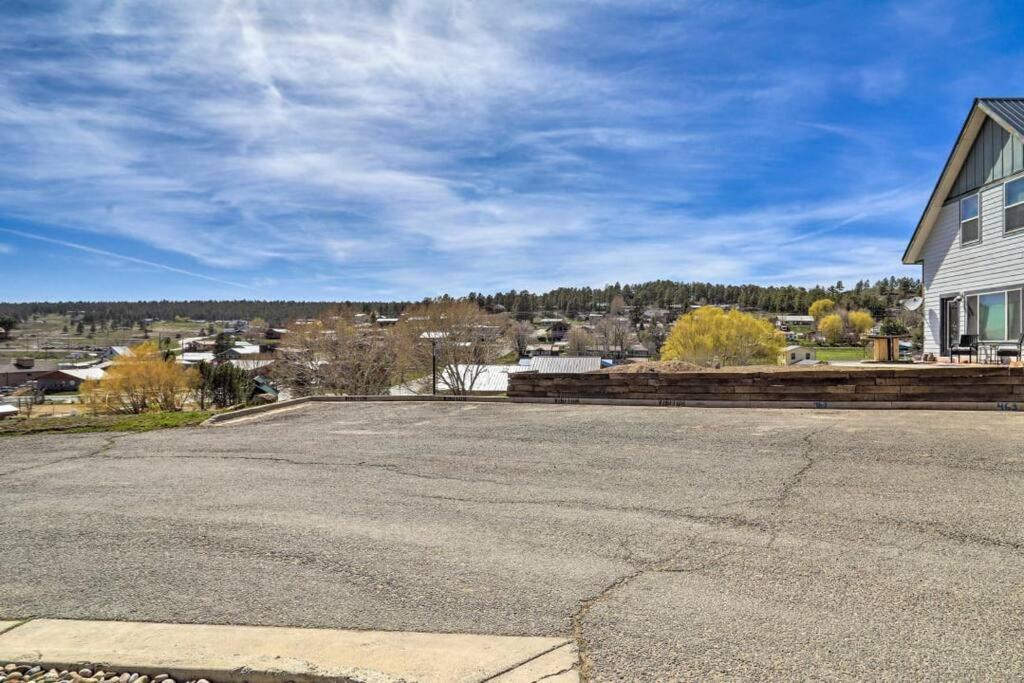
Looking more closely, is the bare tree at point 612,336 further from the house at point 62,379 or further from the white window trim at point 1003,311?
the house at point 62,379

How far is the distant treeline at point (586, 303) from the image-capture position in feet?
370

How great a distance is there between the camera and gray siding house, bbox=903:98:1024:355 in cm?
1247

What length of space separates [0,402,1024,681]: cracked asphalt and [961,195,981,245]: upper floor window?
28.7 feet

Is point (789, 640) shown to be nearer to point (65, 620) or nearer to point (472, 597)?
point (472, 597)

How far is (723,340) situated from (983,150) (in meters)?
26.6

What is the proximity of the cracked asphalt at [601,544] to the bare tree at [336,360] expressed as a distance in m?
29.1

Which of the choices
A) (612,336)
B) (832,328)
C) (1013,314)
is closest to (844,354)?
(612,336)

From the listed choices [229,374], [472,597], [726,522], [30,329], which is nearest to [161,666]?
[472,597]

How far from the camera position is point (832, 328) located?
8631cm

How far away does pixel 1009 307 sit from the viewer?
12.7 m

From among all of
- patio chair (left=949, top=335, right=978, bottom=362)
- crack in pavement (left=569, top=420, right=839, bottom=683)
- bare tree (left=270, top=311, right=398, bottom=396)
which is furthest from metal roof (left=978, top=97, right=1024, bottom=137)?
bare tree (left=270, top=311, right=398, bottom=396)

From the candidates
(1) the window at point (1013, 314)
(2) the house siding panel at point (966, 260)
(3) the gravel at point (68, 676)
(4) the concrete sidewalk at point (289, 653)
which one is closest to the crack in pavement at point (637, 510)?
(4) the concrete sidewalk at point (289, 653)

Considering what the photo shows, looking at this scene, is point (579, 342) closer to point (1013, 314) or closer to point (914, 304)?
point (914, 304)

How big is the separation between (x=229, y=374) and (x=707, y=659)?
49.7m
